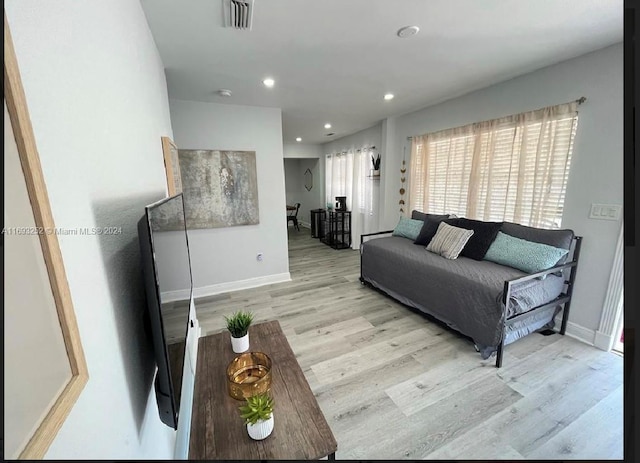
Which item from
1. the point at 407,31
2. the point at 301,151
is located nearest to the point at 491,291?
the point at 407,31

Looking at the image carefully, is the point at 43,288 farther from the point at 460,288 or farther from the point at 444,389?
the point at 460,288

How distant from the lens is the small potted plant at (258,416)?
0.89 m

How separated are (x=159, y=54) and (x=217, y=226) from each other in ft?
6.28

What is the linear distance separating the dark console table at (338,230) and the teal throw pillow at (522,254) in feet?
11.1

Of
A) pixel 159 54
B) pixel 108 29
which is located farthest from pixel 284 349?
pixel 159 54

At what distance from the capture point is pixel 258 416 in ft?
2.92

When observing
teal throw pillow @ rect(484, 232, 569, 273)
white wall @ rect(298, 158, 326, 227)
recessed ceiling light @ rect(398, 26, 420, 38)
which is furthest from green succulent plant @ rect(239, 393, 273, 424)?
white wall @ rect(298, 158, 326, 227)

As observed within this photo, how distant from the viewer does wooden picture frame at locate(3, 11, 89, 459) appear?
0.33m

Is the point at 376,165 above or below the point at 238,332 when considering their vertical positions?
above

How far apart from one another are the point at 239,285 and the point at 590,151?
3959 mm

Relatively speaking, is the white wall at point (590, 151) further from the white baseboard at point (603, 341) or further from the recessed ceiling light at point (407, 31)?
the recessed ceiling light at point (407, 31)

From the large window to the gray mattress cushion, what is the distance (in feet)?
2.41

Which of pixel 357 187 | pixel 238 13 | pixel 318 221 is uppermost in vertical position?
pixel 238 13

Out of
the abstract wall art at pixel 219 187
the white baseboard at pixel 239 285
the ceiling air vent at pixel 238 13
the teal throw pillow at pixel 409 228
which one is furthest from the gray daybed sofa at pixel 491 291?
the ceiling air vent at pixel 238 13
